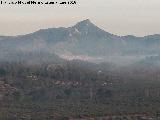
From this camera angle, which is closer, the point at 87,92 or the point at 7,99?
the point at 7,99

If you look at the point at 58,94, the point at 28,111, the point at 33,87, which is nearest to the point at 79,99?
the point at 58,94

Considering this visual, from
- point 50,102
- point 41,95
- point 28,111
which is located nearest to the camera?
point 28,111

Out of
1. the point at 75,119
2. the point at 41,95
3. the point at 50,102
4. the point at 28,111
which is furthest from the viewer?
the point at 41,95

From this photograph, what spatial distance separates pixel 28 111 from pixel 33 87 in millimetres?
44487

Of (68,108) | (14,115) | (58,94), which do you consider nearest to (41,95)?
(58,94)

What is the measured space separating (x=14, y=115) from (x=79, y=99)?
4151 centimetres

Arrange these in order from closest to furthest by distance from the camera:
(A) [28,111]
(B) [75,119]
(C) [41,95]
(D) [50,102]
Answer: (B) [75,119] < (A) [28,111] < (D) [50,102] < (C) [41,95]

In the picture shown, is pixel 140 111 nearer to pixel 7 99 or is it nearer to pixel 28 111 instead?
pixel 28 111

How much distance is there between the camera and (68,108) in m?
146

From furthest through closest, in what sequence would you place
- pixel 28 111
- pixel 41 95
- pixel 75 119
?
1. pixel 41 95
2. pixel 28 111
3. pixel 75 119

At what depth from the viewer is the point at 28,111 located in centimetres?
13912

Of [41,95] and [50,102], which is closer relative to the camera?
[50,102]

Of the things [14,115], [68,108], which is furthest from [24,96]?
[14,115]

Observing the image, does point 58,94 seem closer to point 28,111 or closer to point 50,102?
point 50,102
